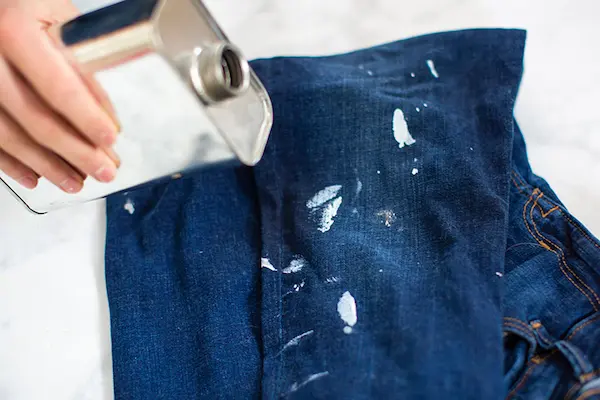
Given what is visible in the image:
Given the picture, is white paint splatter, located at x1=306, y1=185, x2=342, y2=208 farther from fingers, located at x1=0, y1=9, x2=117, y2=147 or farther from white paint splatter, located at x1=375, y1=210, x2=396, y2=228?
fingers, located at x1=0, y1=9, x2=117, y2=147

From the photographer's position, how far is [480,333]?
1.25 feet

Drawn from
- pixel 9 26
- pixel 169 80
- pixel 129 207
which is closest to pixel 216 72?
pixel 169 80

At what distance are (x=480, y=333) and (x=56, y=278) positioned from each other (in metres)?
0.34

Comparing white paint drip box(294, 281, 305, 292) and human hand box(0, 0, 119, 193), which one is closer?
human hand box(0, 0, 119, 193)

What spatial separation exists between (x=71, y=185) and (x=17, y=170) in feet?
0.15

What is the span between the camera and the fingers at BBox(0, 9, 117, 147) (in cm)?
33

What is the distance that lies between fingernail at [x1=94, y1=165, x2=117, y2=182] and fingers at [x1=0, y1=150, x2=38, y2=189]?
0.24 ft

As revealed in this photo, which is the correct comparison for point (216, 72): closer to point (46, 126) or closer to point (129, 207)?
point (46, 126)

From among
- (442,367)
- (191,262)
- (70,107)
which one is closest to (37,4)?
(70,107)

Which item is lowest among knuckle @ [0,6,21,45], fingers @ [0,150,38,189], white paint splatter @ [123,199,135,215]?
white paint splatter @ [123,199,135,215]

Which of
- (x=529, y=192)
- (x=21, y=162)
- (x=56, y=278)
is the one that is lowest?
(x=529, y=192)

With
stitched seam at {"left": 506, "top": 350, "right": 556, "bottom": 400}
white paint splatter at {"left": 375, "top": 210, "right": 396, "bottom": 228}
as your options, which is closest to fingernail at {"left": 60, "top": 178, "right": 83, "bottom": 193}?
white paint splatter at {"left": 375, "top": 210, "right": 396, "bottom": 228}

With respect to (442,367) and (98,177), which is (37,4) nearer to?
(98,177)

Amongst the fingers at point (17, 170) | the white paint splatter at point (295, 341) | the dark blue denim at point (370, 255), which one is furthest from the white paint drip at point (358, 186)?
the fingers at point (17, 170)
